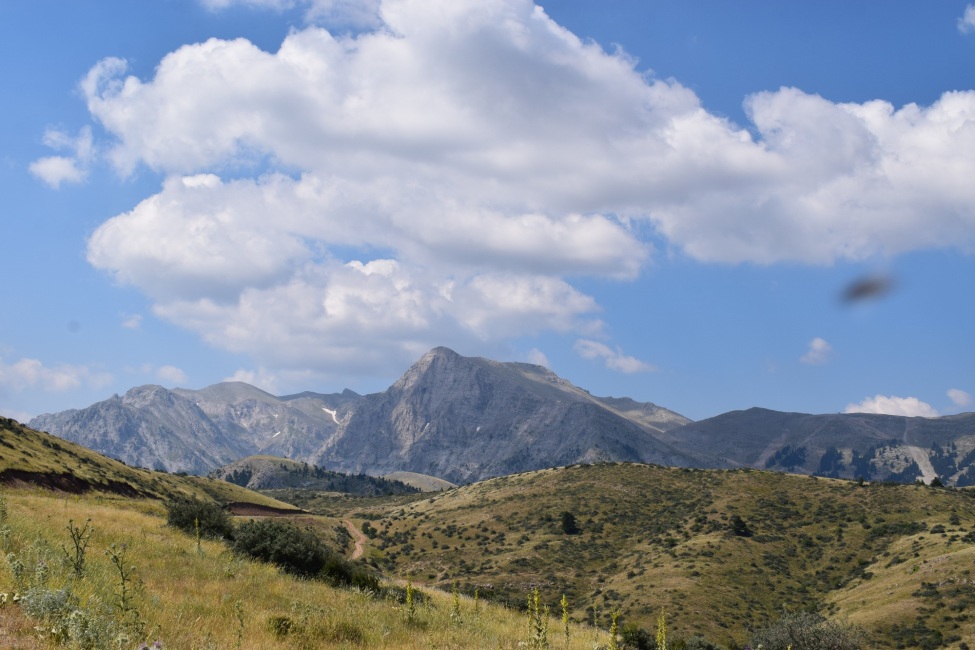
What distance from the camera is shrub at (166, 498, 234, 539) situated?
94.8 feet

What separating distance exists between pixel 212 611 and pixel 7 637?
16.8 feet

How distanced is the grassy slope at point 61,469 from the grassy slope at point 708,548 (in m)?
32.6

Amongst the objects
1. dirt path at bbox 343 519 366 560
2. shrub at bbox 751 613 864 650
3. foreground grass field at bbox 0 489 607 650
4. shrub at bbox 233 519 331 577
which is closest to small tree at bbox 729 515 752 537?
dirt path at bbox 343 519 366 560

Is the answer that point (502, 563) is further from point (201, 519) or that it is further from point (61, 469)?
point (201, 519)

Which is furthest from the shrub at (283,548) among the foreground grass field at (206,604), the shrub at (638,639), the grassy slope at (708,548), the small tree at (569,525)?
the small tree at (569,525)

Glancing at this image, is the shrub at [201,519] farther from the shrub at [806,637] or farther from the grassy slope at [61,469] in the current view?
the grassy slope at [61,469]

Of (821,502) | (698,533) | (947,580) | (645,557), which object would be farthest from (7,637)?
(821,502)

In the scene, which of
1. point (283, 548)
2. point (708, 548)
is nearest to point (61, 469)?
point (283, 548)

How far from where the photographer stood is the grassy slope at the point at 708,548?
6259 cm

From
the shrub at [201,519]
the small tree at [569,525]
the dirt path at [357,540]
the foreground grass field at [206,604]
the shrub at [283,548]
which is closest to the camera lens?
the foreground grass field at [206,604]

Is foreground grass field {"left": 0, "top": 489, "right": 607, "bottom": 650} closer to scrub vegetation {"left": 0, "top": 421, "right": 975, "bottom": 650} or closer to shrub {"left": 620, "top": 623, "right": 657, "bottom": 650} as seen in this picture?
scrub vegetation {"left": 0, "top": 421, "right": 975, "bottom": 650}

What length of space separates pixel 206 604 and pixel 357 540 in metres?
102

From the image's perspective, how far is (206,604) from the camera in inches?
535

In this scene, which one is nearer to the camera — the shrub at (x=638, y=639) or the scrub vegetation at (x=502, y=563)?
the scrub vegetation at (x=502, y=563)
